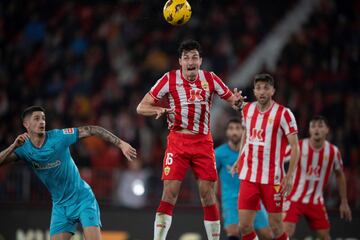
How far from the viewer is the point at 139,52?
18.1 meters

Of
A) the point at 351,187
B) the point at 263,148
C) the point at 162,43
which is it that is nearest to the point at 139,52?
the point at 162,43

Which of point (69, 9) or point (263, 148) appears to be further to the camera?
point (69, 9)

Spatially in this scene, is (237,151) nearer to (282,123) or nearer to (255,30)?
(282,123)

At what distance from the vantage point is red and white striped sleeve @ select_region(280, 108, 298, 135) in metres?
10.0

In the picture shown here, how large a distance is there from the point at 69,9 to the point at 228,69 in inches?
146

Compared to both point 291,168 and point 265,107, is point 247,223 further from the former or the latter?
point 265,107

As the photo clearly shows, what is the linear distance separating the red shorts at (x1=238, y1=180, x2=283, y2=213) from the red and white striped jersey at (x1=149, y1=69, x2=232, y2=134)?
2.81 ft

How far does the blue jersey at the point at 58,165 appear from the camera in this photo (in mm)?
9656

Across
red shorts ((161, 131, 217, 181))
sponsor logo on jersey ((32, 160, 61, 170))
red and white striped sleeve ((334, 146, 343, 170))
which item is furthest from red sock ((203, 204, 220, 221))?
red and white striped sleeve ((334, 146, 343, 170))

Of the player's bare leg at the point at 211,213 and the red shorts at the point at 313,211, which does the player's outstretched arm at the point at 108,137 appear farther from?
the red shorts at the point at 313,211

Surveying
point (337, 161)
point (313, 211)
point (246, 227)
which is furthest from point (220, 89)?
point (313, 211)

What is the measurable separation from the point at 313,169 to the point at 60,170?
3.77 meters

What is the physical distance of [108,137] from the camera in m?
9.48

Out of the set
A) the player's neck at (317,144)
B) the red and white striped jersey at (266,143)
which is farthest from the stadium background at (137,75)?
the red and white striped jersey at (266,143)
